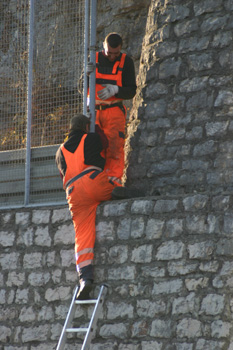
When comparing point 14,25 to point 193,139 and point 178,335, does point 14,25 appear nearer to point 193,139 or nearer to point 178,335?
point 193,139

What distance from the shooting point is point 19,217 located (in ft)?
A: 27.7

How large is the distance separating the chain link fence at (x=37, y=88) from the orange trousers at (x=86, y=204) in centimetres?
62

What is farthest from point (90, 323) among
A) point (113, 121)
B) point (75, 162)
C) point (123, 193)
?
point (113, 121)

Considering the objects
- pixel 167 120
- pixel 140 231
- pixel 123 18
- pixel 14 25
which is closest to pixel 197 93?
pixel 167 120

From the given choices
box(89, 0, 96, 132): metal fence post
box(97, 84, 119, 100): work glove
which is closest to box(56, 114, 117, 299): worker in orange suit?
box(89, 0, 96, 132): metal fence post

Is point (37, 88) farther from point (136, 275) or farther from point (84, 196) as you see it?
point (136, 275)

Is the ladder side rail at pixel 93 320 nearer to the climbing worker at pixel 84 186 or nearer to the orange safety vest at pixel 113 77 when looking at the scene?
the climbing worker at pixel 84 186

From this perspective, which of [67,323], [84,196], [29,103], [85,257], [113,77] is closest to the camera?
[67,323]

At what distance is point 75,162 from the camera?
790cm

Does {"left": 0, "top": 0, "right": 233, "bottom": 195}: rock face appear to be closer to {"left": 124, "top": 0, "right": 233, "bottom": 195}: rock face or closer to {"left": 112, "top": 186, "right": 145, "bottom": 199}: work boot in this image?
{"left": 124, "top": 0, "right": 233, "bottom": 195}: rock face

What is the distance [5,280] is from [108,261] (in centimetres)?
132

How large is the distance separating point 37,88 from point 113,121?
98cm

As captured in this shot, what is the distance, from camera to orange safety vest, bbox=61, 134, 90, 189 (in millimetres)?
7863

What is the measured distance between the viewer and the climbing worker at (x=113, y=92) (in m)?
8.18
